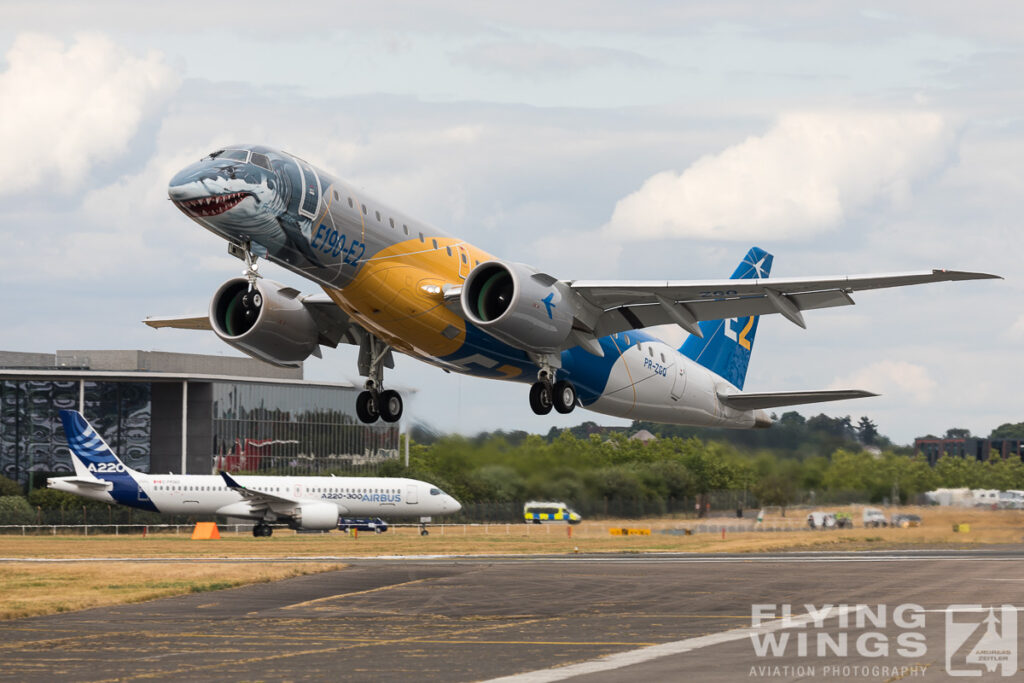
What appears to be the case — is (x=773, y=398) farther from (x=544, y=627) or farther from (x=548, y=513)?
(x=548, y=513)

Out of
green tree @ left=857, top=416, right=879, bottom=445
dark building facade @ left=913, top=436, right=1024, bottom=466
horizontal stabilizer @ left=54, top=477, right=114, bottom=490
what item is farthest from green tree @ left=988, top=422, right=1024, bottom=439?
horizontal stabilizer @ left=54, top=477, right=114, bottom=490

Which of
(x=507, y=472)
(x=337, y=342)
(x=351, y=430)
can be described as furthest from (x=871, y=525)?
(x=351, y=430)

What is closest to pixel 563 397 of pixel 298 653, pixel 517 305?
pixel 517 305

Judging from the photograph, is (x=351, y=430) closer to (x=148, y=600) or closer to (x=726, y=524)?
(x=726, y=524)

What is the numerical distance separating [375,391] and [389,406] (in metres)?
0.52

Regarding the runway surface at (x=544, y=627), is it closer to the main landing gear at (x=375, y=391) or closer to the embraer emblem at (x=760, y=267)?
the main landing gear at (x=375, y=391)

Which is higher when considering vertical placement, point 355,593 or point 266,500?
point 266,500

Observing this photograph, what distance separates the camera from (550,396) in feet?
102

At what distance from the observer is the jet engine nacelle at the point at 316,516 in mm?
72188

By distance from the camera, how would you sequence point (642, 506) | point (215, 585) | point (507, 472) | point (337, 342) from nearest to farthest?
point (337, 342)
point (215, 585)
point (507, 472)
point (642, 506)

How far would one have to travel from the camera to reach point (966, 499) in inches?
2370

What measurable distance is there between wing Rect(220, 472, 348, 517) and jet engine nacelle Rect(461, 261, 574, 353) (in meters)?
46.5

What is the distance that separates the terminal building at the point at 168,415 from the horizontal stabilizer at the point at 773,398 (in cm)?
6008

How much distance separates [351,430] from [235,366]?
12.2m
